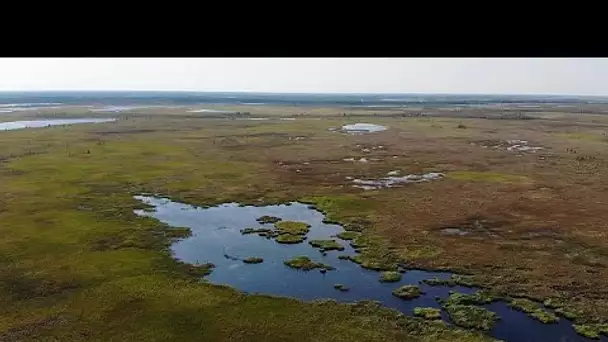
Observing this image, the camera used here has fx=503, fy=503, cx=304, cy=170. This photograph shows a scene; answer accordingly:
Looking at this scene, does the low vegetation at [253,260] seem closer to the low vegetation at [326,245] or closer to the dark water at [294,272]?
the dark water at [294,272]

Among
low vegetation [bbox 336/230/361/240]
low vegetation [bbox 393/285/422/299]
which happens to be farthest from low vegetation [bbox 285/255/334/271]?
low vegetation [bbox 336/230/361/240]

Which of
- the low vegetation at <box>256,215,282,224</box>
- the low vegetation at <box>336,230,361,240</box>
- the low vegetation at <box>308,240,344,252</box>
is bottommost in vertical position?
the low vegetation at <box>308,240,344,252</box>

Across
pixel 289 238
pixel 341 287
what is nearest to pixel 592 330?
pixel 341 287

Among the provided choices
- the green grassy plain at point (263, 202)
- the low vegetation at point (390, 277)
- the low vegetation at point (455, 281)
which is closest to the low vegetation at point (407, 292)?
the low vegetation at point (390, 277)

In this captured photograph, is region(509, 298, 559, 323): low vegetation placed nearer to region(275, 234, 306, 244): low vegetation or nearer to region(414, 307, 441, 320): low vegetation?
region(414, 307, 441, 320): low vegetation

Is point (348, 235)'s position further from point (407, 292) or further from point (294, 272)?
point (407, 292)
